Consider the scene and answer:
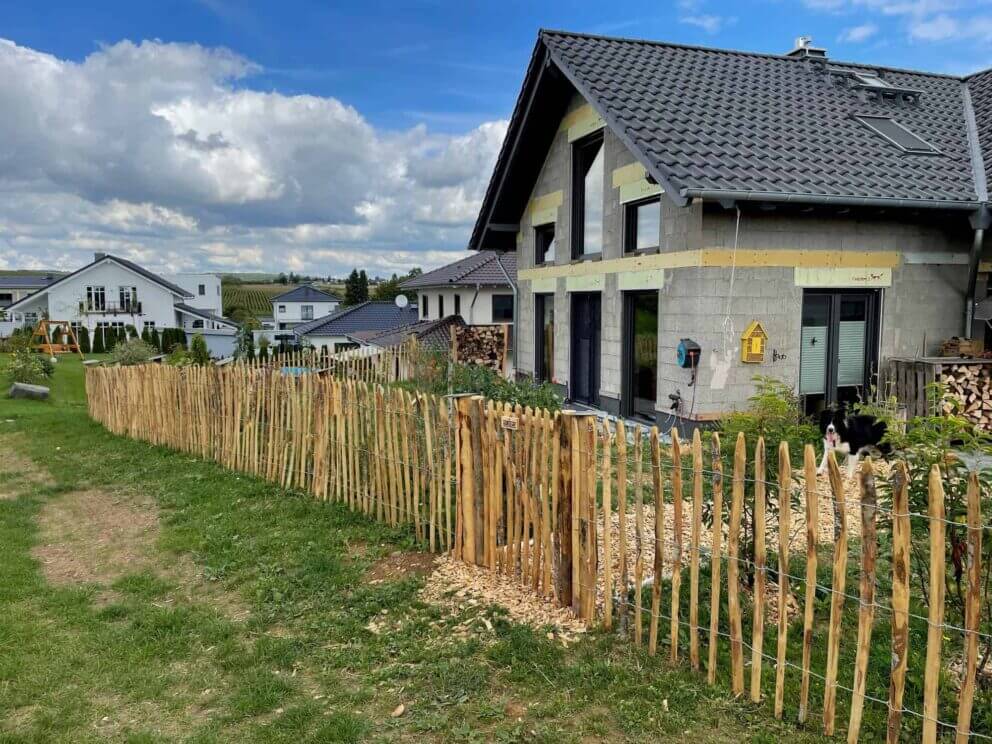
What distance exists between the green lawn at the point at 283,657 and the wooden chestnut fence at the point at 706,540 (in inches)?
11.4

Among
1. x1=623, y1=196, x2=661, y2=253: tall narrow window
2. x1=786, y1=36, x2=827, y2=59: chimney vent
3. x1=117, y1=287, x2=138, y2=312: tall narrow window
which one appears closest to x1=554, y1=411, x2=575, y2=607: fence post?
x1=623, y1=196, x2=661, y2=253: tall narrow window

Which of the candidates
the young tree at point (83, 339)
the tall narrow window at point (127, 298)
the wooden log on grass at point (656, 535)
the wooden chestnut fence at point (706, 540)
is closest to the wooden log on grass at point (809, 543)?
the wooden chestnut fence at point (706, 540)

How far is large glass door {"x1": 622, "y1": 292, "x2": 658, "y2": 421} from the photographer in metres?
10.0

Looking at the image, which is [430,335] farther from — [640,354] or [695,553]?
[695,553]

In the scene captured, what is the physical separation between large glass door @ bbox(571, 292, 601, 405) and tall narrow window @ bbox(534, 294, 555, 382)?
1.04 metres

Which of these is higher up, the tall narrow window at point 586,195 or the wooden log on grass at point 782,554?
the tall narrow window at point 586,195

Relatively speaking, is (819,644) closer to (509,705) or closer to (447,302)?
(509,705)

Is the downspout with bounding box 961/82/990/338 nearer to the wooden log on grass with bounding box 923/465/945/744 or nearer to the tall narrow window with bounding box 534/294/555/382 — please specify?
the tall narrow window with bounding box 534/294/555/382

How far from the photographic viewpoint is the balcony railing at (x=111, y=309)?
158 feet

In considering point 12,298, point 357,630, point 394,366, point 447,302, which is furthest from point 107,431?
point 12,298

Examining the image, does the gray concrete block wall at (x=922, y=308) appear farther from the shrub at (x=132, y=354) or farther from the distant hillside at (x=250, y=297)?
the distant hillside at (x=250, y=297)

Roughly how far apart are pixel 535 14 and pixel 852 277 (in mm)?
8063

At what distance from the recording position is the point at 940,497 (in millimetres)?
2693

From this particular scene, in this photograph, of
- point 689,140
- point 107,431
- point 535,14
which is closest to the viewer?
point 689,140
